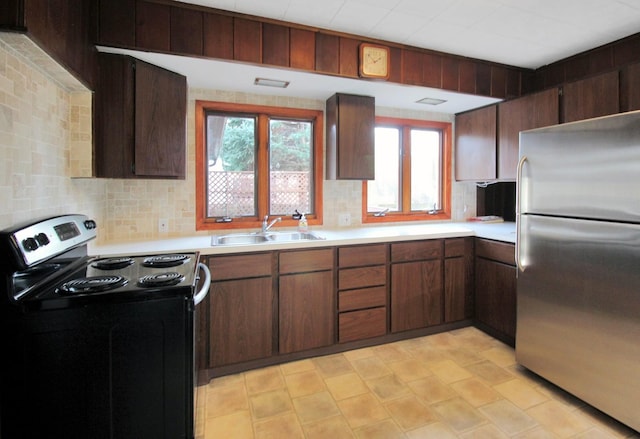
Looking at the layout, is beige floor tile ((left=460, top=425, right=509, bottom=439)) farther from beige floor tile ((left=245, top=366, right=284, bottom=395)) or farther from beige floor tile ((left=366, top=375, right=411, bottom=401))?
beige floor tile ((left=245, top=366, right=284, bottom=395))

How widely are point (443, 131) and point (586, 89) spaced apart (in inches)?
54.2

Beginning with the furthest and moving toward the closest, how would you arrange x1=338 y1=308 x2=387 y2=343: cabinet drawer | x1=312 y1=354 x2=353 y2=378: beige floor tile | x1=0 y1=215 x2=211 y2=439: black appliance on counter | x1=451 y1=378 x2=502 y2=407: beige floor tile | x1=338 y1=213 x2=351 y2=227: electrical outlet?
x1=338 y1=213 x2=351 y2=227: electrical outlet
x1=338 y1=308 x2=387 y2=343: cabinet drawer
x1=312 y1=354 x2=353 y2=378: beige floor tile
x1=451 y1=378 x2=502 y2=407: beige floor tile
x1=0 y1=215 x2=211 y2=439: black appliance on counter

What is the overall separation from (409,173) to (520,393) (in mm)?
2155

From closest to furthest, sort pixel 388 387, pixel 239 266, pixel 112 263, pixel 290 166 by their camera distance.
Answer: pixel 112 263 < pixel 388 387 < pixel 239 266 < pixel 290 166

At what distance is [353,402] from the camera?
6.61 feet

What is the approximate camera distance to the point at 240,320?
7.52ft

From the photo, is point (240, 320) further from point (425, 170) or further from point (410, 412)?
point (425, 170)

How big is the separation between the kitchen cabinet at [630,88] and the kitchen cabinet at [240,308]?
8.55 feet

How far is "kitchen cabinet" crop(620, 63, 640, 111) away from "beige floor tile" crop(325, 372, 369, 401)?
8.33ft

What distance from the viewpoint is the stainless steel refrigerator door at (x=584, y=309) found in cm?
170

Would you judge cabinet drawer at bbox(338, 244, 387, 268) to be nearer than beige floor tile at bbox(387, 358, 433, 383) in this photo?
No

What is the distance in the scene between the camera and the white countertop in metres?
2.15

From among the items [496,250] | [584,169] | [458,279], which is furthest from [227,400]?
[584,169]

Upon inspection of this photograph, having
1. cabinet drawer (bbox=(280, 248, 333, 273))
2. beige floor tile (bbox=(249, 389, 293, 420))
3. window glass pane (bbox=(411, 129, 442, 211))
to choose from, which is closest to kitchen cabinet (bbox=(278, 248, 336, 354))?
cabinet drawer (bbox=(280, 248, 333, 273))
